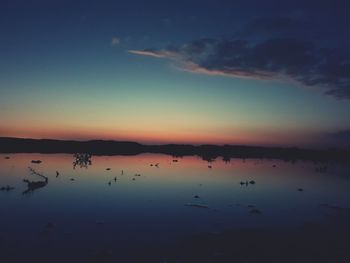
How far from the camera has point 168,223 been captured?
19.5 m

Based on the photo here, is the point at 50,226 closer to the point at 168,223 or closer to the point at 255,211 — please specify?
the point at 168,223

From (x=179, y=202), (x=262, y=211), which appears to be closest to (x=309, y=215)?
(x=262, y=211)

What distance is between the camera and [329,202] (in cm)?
2822

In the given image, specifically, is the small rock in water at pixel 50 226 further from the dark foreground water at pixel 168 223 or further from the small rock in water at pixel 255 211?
the small rock in water at pixel 255 211

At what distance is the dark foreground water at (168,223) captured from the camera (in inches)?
556

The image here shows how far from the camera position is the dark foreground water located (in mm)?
14133

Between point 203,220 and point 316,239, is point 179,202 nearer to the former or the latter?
point 203,220

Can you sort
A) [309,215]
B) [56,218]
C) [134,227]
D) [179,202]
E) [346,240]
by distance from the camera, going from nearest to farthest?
[346,240]
[134,227]
[56,218]
[309,215]
[179,202]

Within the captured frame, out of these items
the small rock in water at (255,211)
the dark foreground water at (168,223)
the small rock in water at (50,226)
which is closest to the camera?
the dark foreground water at (168,223)

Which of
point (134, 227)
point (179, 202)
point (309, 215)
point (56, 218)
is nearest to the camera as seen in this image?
point (134, 227)

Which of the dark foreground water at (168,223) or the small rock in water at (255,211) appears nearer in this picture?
the dark foreground water at (168,223)

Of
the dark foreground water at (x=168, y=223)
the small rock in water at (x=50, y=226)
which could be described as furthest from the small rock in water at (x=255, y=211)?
the small rock in water at (x=50, y=226)

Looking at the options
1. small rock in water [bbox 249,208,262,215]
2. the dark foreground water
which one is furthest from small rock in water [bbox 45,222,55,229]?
small rock in water [bbox 249,208,262,215]

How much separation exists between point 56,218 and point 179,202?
9.33 m
